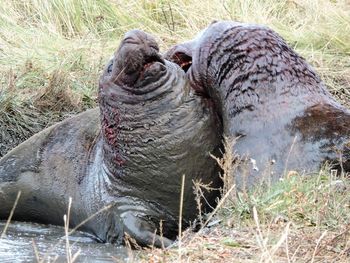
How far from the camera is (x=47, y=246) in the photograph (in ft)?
18.4

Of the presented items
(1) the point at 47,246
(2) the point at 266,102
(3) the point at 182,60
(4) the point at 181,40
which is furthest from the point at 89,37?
(2) the point at 266,102

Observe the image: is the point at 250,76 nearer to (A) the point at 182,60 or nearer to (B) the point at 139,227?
(A) the point at 182,60

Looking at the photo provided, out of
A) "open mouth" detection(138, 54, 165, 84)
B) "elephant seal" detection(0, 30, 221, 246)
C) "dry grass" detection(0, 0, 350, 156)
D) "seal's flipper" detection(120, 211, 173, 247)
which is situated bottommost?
"dry grass" detection(0, 0, 350, 156)

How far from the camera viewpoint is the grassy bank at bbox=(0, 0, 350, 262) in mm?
4164

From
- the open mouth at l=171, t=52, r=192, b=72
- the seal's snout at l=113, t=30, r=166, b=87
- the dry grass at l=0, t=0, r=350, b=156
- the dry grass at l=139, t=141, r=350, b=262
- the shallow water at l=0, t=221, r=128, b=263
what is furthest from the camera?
the dry grass at l=0, t=0, r=350, b=156

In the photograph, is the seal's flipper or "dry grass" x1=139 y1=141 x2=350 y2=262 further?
the seal's flipper

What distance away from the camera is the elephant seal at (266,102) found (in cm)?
518

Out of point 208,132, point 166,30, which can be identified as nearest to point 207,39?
point 208,132

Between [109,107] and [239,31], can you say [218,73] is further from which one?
[109,107]

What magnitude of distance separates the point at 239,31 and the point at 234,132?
66 centimetres

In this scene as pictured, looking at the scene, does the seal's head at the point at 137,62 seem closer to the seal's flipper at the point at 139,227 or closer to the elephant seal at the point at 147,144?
the elephant seal at the point at 147,144

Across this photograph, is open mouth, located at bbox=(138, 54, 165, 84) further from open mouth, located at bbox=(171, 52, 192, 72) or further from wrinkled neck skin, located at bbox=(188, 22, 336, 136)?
open mouth, located at bbox=(171, 52, 192, 72)

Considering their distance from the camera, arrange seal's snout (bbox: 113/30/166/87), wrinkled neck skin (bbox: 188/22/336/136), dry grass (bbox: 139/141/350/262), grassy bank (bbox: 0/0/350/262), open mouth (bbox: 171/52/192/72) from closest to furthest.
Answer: dry grass (bbox: 139/141/350/262) < grassy bank (bbox: 0/0/350/262) < wrinkled neck skin (bbox: 188/22/336/136) < seal's snout (bbox: 113/30/166/87) < open mouth (bbox: 171/52/192/72)

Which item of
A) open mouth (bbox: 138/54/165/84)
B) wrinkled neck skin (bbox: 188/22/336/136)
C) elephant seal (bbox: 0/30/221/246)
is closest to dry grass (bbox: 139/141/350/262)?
wrinkled neck skin (bbox: 188/22/336/136)
